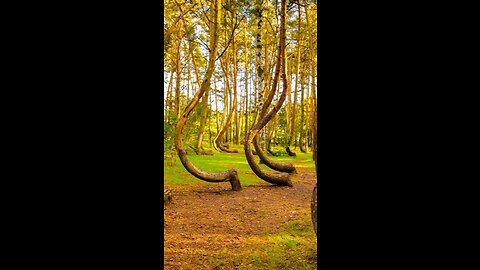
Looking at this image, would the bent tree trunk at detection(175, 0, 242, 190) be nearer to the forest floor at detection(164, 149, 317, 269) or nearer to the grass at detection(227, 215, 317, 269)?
the forest floor at detection(164, 149, 317, 269)

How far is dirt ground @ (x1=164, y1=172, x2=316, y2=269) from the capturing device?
4230mm

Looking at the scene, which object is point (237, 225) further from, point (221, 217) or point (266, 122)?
point (266, 122)

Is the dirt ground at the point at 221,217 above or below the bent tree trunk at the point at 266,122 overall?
below

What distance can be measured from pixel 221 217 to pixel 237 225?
0.37 m

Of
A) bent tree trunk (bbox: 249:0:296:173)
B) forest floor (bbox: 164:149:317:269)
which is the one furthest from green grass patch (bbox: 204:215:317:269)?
bent tree trunk (bbox: 249:0:296:173)

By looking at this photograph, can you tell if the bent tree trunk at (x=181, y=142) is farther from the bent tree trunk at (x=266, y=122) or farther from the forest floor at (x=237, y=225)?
the bent tree trunk at (x=266, y=122)

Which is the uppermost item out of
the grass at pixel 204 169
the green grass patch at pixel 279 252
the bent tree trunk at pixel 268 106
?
the bent tree trunk at pixel 268 106

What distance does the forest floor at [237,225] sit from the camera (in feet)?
13.0

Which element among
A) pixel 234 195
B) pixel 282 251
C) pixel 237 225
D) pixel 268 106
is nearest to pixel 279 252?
pixel 282 251

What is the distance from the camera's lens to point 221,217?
518cm

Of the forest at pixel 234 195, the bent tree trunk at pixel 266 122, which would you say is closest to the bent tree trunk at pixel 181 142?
the forest at pixel 234 195
